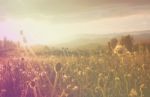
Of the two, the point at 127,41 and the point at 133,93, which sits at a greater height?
the point at 127,41

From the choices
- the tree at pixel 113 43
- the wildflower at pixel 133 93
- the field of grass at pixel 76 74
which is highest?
the tree at pixel 113 43

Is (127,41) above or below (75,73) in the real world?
above

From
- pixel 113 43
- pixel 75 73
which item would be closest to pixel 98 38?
pixel 113 43

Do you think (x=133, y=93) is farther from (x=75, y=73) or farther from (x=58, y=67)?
(x=58, y=67)

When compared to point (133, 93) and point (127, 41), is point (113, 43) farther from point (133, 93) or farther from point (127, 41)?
point (133, 93)

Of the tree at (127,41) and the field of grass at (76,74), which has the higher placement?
the tree at (127,41)

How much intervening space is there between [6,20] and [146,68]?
860mm

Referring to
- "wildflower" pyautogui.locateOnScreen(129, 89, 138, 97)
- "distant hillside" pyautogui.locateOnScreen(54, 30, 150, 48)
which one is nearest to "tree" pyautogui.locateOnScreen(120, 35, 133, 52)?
"distant hillside" pyautogui.locateOnScreen(54, 30, 150, 48)

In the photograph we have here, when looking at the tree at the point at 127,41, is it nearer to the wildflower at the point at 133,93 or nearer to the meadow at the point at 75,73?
the meadow at the point at 75,73

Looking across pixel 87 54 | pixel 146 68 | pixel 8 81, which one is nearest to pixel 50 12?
pixel 87 54

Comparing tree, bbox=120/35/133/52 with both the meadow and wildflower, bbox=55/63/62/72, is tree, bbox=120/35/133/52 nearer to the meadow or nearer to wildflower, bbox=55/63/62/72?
the meadow

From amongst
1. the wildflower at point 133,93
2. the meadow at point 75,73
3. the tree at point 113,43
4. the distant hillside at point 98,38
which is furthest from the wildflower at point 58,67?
the wildflower at point 133,93

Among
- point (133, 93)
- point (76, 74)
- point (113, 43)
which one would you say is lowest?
point (133, 93)

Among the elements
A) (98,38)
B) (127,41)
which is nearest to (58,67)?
(98,38)
